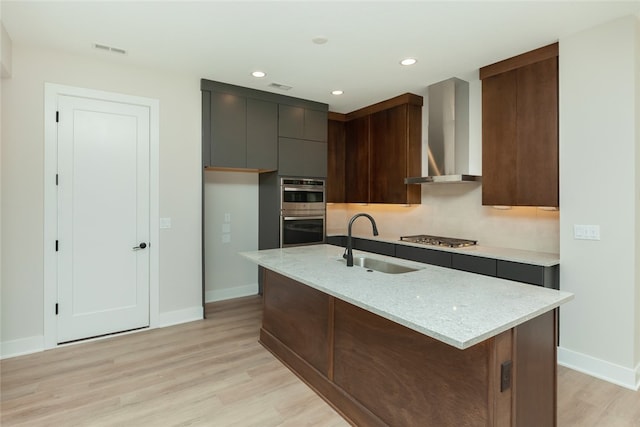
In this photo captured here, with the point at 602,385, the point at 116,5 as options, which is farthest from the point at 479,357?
the point at 116,5

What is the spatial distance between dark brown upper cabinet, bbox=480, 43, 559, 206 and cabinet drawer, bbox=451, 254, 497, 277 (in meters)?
0.60

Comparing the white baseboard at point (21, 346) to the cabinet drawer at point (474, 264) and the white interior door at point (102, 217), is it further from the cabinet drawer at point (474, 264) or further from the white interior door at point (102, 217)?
the cabinet drawer at point (474, 264)

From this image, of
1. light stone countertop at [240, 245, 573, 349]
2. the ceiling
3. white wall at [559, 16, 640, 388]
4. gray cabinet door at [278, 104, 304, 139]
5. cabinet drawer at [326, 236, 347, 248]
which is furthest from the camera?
cabinet drawer at [326, 236, 347, 248]

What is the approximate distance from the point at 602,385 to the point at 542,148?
1.94 m

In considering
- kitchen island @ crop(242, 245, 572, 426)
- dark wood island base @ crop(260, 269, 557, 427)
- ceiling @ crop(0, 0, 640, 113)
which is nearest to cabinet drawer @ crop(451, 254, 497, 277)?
kitchen island @ crop(242, 245, 572, 426)

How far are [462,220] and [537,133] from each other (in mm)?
1431

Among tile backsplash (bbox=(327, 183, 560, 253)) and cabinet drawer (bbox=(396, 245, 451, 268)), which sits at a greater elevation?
tile backsplash (bbox=(327, 183, 560, 253))

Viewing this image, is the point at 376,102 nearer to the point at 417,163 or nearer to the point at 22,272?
the point at 417,163

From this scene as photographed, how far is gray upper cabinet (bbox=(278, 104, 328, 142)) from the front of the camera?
4.56 m

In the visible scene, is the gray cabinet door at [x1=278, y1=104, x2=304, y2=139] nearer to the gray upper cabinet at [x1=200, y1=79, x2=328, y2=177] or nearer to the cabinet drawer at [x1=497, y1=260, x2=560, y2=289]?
the gray upper cabinet at [x1=200, y1=79, x2=328, y2=177]

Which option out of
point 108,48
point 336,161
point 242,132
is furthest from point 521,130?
point 108,48

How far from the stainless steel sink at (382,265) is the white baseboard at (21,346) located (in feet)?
9.39

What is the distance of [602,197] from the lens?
271cm

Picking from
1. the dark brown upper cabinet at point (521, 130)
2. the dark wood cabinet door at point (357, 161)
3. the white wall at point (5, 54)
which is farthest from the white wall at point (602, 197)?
the white wall at point (5, 54)
